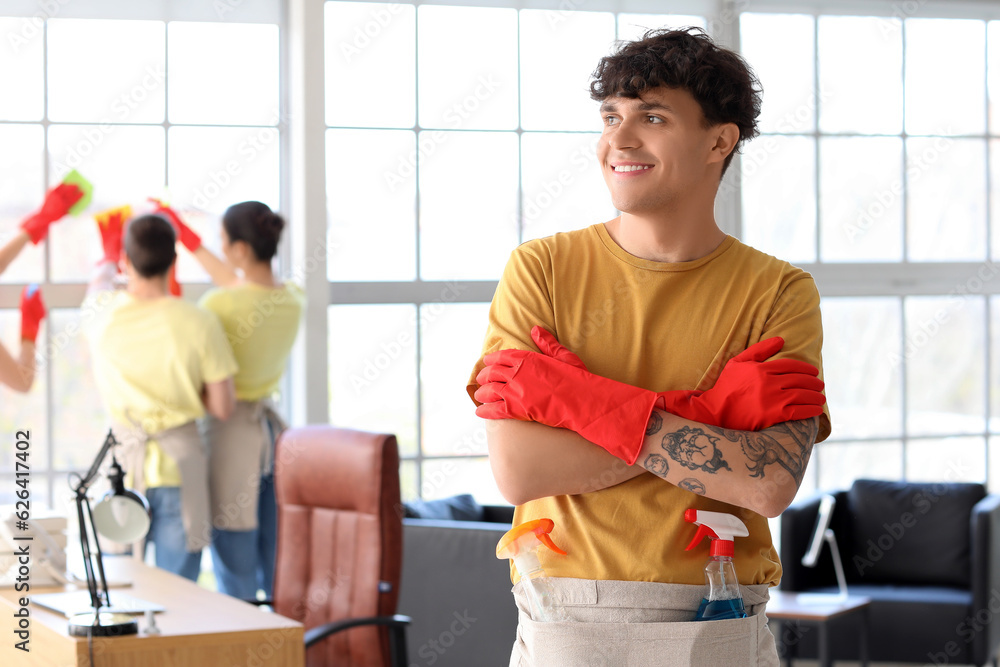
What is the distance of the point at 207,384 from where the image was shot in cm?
361

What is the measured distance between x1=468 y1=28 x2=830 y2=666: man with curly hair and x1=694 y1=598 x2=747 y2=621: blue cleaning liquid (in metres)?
0.01

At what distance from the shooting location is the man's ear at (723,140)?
171cm

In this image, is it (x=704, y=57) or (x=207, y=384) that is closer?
(x=704, y=57)

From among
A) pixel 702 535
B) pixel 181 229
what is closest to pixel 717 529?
pixel 702 535

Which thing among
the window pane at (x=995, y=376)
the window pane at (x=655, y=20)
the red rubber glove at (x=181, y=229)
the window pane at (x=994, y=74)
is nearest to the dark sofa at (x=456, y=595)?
the red rubber glove at (x=181, y=229)

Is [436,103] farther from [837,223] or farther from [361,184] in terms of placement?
[837,223]

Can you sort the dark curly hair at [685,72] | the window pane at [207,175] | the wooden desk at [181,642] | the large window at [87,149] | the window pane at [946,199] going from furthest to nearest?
the window pane at [946,199] → the window pane at [207,175] → the large window at [87,149] → the wooden desk at [181,642] → the dark curly hair at [685,72]

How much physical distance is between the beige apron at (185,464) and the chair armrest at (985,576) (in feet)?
9.62

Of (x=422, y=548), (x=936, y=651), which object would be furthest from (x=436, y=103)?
(x=936, y=651)

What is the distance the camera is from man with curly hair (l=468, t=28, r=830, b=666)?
5.06ft

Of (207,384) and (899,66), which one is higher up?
(899,66)

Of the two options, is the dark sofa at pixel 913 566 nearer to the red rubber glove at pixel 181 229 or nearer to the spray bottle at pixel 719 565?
the red rubber glove at pixel 181 229

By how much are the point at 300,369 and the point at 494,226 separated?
97cm

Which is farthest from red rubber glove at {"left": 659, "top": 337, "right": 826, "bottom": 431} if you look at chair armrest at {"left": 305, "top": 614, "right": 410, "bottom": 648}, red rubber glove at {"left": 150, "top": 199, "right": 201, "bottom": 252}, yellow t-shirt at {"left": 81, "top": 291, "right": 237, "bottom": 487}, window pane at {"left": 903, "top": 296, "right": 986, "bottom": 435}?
window pane at {"left": 903, "top": 296, "right": 986, "bottom": 435}
